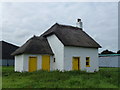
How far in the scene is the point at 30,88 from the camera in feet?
30.3

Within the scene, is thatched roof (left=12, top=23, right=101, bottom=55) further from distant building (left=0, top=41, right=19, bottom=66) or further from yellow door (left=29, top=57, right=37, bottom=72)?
distant building (left=0, top=41, right=19, bottom=66)

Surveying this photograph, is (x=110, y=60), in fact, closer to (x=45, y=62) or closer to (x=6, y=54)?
(x=45, y=62)

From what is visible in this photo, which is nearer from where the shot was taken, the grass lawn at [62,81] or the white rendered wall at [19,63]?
the grass lawn at [62,81]

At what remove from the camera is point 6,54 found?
44.4 m

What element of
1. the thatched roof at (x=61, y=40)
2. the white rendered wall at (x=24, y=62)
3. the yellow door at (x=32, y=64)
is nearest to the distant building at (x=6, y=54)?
the thatched roof at (x=61, y=40)

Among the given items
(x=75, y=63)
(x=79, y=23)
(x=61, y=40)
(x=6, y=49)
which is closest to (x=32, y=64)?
(x=61, y=40)

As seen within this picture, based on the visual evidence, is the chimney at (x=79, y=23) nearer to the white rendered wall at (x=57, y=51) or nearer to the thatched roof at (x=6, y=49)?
the white rendered wall at (x=57, y=51)

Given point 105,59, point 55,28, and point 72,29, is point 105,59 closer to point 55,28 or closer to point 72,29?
point 72,29

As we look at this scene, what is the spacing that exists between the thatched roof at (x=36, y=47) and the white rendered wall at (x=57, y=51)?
648 mm

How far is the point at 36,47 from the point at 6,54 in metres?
25.8

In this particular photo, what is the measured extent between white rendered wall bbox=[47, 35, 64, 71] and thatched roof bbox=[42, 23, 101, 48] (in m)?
0.61

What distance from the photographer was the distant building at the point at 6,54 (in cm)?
4241

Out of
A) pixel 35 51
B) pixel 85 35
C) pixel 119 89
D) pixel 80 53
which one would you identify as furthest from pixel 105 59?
pixel 119 89

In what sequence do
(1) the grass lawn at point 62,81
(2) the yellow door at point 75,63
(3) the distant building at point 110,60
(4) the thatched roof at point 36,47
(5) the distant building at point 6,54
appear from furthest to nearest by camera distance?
(5) the distant building at point 6,54 < (3) the distant building at point 110,60 < (2) the yellow door at point 75,63 < (4) the thatched roof at point 36,47 < (1) the grass lawn at point 62,81
